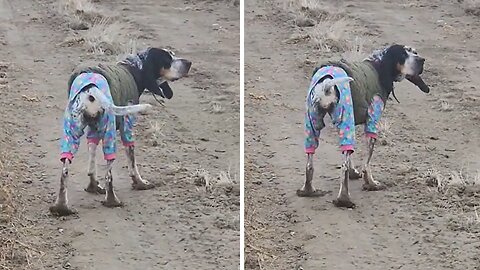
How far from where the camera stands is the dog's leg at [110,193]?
2.85 metres

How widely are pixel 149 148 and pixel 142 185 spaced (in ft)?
0.52

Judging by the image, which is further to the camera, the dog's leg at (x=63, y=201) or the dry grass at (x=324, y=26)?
the dry grass at (x=324, y=26)

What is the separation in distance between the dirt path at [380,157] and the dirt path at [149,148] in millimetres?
112

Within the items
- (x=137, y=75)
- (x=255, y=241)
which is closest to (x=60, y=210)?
(x=137, y=75)

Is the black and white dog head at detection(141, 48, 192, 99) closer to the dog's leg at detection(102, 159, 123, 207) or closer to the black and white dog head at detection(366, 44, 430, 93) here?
the dog's leg at detection(102, 159, 123, 207)

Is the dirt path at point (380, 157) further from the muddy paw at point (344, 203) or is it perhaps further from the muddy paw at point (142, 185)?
the muddy paw at point (142, 185)

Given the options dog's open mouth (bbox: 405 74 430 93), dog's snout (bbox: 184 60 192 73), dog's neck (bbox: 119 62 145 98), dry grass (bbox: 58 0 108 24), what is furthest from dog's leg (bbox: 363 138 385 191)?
dry grass (bbox: 58 0 108 24)

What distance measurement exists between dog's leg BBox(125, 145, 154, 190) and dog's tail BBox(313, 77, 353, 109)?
2.19 ft

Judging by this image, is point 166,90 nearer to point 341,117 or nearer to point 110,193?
point 110,193

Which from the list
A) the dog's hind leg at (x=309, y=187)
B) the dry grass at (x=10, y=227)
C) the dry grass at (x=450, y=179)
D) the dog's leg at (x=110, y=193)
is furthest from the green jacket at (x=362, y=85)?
the dry grass at (x=10, y=227)

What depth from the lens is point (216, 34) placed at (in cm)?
332

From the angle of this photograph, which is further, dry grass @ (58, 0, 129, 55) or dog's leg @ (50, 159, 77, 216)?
dry grass @ (58, 0, 129, 55)

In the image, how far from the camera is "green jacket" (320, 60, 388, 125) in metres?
2.92

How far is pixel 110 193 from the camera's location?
2.88m
